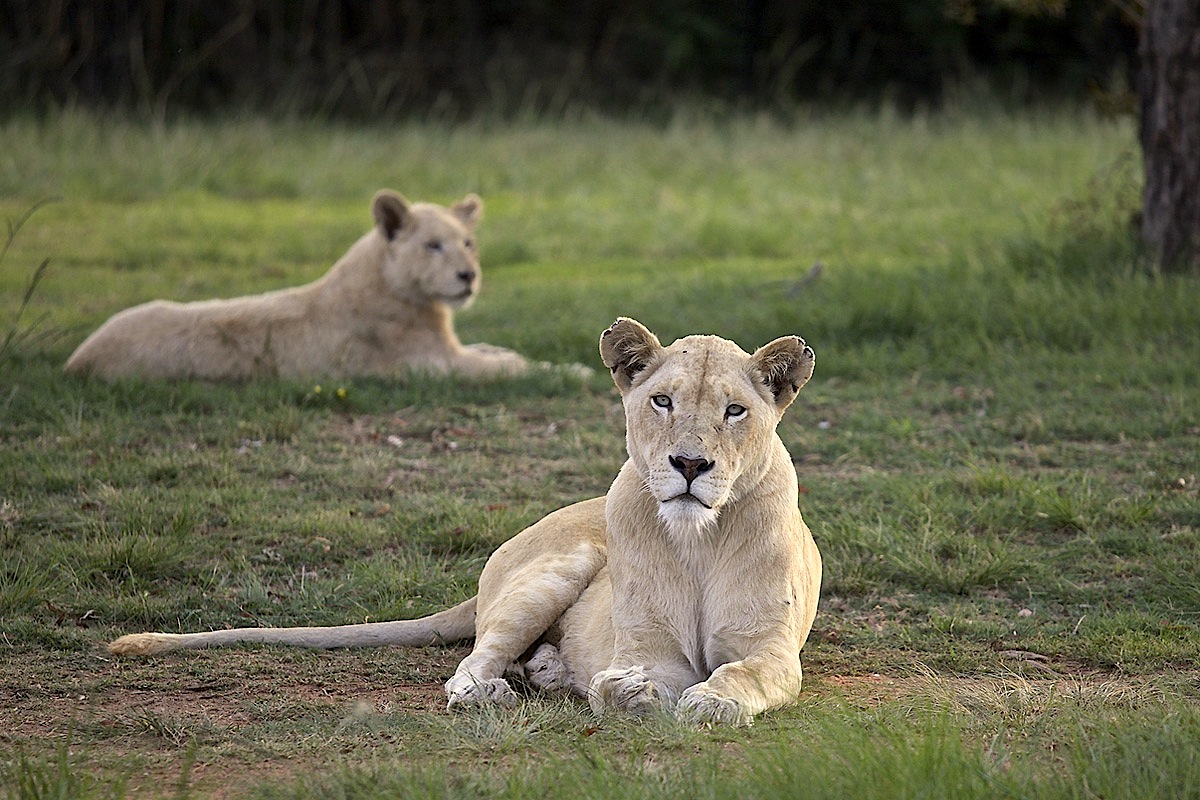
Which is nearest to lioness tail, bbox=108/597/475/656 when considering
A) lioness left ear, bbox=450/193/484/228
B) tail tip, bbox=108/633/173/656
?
tail tip, bbox=108/633/173/656

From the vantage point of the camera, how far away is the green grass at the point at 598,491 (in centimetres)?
350

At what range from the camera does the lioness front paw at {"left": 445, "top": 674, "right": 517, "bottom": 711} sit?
4027 millimetres

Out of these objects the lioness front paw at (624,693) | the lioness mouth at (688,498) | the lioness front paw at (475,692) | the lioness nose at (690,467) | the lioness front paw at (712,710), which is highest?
the lioness nose at (690,467)

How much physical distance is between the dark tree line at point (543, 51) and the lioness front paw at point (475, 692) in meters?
15.0

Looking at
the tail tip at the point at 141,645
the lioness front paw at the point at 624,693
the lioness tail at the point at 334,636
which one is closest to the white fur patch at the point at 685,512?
the lioness front paw at the point at 624,693

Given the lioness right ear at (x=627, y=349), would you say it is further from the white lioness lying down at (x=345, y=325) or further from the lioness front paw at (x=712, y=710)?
the white lioness lying down at (x=345, y=325)

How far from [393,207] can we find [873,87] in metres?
17.2

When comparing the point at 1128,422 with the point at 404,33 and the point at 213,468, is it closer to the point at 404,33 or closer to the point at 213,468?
the point at 213,468

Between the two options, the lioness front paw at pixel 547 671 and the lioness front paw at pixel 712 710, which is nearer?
the lioness front paw at pixel 712 710

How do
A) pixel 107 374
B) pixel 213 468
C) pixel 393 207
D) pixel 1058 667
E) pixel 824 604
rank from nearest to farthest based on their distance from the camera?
1. pixel 1058 667
2. pixel 824 604
3. pixel 213 468
4. pixel 107 374
5. pixel 393 207

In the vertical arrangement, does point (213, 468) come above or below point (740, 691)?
below

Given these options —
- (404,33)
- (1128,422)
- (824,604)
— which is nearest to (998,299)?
(1128,422)

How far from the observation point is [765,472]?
4145 millimetres

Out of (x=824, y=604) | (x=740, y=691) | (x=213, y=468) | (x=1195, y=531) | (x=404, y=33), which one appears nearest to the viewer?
(x=740, y=691)
